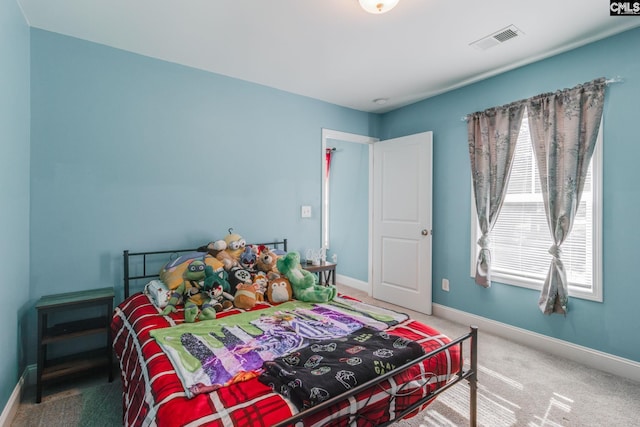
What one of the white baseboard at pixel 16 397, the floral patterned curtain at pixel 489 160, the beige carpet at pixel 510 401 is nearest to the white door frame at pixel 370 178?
the floral patterned curtain at pixel 489 160

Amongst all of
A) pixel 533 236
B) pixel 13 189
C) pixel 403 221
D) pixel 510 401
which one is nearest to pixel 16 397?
pixel 13 189

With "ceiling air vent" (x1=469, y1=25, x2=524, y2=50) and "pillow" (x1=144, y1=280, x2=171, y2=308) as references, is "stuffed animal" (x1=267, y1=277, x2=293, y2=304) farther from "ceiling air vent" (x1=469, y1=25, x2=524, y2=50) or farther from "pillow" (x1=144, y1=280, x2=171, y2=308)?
"ceiling air vent" (x1=469, y1=25, x2=524, y2=50)

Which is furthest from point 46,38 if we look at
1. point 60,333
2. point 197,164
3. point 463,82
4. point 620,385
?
point 620,385

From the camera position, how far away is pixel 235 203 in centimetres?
331

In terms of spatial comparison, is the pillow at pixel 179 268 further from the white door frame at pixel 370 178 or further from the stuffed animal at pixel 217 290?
the white door frame at pixel 370 178

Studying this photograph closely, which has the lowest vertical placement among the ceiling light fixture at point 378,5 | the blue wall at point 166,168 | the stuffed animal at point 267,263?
the stuffed animal at point 267,263

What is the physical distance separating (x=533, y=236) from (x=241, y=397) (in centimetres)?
299

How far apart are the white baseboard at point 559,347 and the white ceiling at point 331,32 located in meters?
2.52

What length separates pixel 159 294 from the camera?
231 cm

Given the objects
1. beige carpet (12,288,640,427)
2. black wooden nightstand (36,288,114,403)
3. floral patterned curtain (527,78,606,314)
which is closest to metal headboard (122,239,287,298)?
black wooden nightstand (36,288,114,403)

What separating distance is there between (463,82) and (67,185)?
382 cm

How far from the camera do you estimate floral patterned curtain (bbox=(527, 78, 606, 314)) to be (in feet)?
8.44

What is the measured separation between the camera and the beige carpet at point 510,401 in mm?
1938

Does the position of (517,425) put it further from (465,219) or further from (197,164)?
(197,164)
